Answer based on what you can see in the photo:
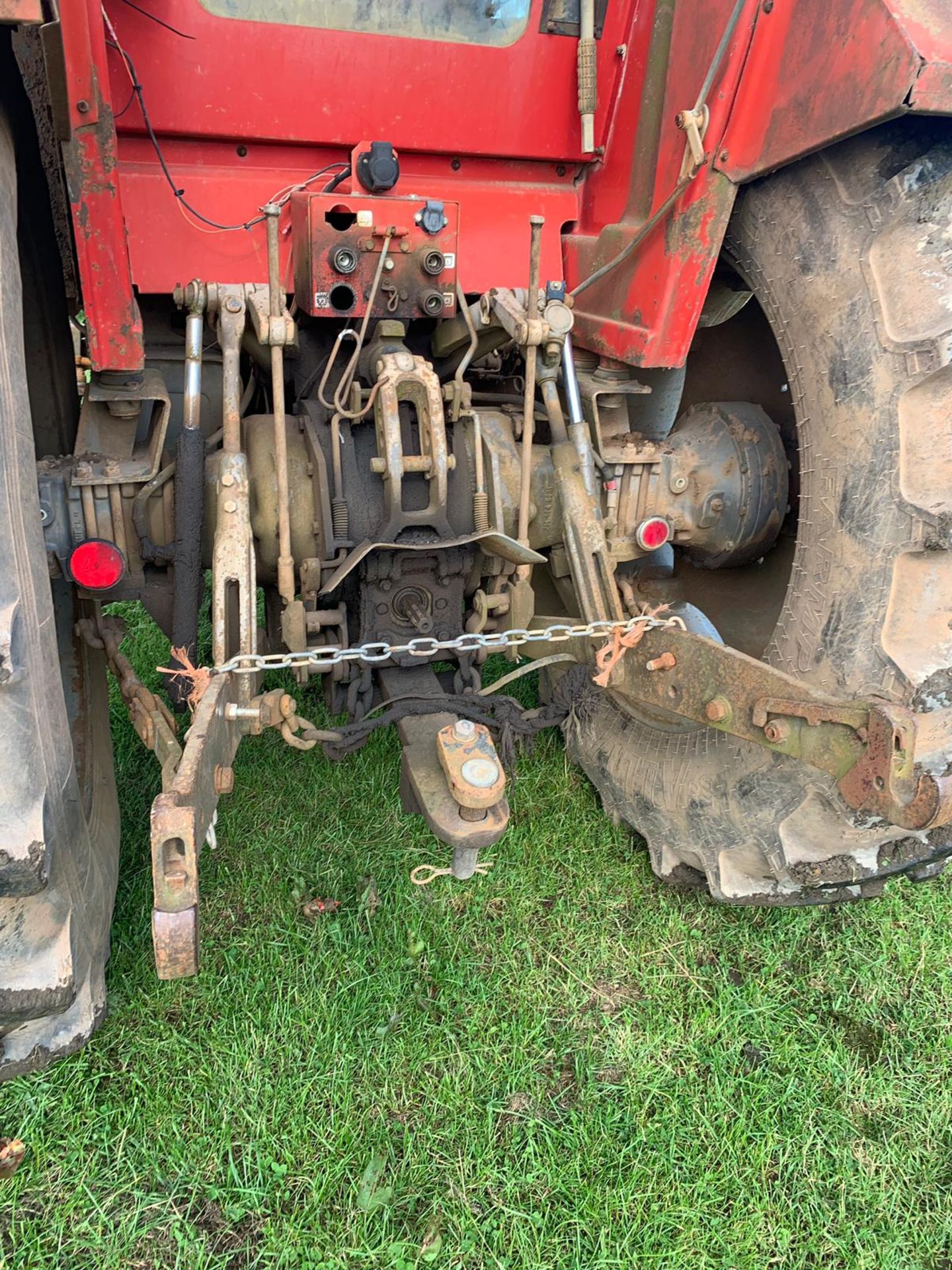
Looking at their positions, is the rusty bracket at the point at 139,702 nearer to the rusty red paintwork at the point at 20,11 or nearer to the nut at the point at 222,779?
the nut at the point at 222,779

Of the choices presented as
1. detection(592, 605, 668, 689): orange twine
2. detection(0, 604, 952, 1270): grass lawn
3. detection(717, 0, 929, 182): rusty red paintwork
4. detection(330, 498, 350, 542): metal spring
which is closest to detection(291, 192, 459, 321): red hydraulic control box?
detection(330, 498, 350, 542): metal spring

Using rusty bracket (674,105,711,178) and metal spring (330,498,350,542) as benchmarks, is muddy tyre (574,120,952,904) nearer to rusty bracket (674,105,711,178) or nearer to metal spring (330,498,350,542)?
rusty bracket (674,105,711,178)

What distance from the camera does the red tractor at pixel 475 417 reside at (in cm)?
153

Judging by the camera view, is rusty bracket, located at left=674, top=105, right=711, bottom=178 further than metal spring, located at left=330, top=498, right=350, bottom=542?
No

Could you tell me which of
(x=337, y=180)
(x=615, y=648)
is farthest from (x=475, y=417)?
(x=337, y=180)

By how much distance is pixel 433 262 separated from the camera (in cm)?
204

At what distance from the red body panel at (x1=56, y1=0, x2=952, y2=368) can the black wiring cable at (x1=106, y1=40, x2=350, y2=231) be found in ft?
0.05

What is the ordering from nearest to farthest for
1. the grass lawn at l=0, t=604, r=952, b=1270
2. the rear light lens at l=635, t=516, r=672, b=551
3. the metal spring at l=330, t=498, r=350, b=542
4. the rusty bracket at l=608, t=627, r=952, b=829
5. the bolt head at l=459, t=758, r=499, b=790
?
the rusty bracket at l=608, t=627, r=952, b=829, the grass lawn at l=0, t=604, r=952, b=1270, the bolt head at l=459, t=758, r=499, b=790, the metal spring at l=330, t=498, r=350, b=542, the rear light lens at l=635, t=516, r=672, b=551

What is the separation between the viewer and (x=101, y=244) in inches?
70.6

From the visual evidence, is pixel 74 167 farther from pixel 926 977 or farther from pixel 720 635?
Answer: pixel 926 977

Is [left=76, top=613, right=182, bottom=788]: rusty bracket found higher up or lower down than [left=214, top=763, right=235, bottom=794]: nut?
higher up

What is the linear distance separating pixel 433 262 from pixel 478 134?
63cm

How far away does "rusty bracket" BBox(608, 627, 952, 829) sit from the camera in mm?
1453

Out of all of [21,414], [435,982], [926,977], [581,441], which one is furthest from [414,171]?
[926,977]
